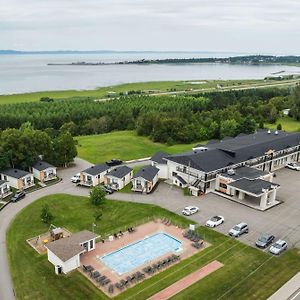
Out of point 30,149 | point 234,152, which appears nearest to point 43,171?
point 30,149

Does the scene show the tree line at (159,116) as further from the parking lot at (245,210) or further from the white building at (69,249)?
the white building at (69,249)

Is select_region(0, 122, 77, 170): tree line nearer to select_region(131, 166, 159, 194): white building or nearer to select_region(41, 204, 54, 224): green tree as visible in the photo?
select_region(131, 166, 159, 194): white building

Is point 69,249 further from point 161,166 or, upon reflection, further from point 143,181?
point 161,166

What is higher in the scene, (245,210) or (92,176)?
(92,176)

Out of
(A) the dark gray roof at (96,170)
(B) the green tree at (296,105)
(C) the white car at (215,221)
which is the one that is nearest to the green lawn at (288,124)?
(B) the green tree at (296,105)

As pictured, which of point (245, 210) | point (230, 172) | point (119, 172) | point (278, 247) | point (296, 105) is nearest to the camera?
point (278, 247)
